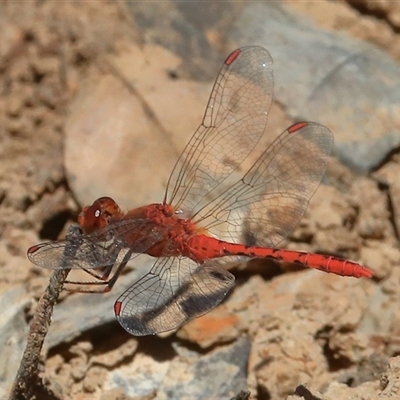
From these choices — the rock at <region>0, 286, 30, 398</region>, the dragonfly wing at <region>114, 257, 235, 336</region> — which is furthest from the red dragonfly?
the rock at <region>0, 286, 30, 398</region>

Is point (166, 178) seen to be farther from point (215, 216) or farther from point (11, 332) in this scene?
point (11, 332)

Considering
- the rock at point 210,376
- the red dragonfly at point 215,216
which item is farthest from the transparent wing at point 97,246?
the rock at point 210,376

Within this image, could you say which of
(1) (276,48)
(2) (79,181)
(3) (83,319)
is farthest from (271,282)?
(1) (276,48)

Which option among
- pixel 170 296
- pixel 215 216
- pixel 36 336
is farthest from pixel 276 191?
Answer: pixel 36 336

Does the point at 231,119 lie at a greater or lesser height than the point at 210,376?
greater

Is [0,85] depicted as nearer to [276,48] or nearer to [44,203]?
[44,203]

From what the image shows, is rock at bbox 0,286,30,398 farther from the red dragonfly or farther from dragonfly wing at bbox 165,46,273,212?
dragonfly wing at bbox 165,46,273,212

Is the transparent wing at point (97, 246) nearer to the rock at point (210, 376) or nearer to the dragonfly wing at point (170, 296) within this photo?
the dragonfly wing at point (170, 296)
